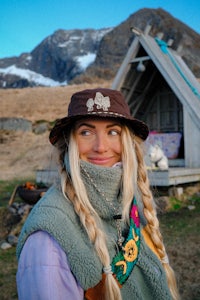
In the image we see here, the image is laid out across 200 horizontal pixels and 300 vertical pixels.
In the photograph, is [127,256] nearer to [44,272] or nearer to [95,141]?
[44,272]

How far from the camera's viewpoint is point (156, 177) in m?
8.28

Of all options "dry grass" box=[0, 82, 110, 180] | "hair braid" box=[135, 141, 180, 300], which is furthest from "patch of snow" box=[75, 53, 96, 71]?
"hair braid" box=[135, 141, 180, 300]

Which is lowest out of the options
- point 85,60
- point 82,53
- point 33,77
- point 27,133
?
point 27,133

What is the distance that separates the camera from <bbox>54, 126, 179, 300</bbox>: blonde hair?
153 centimetres

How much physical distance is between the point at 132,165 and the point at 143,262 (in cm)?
49

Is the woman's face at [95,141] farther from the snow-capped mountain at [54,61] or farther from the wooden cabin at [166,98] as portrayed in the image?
the snow-capped mountain at [54,61]

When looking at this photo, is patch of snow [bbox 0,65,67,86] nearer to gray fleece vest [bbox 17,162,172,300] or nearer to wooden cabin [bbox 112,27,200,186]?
wooden cabin [bbox 112,27,200,186]

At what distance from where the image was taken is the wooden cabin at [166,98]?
9.54 m

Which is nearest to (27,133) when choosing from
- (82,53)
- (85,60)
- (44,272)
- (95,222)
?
(95,222)

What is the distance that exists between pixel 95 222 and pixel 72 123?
20.6 inches

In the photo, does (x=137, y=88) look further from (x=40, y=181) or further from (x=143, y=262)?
(x=143, y=262)

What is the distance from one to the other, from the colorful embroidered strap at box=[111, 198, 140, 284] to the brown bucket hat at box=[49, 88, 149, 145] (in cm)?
54

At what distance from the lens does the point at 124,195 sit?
1.80 metres

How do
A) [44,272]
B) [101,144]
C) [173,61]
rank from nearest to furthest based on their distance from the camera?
[44,272] → [101,144] → [173,61]
